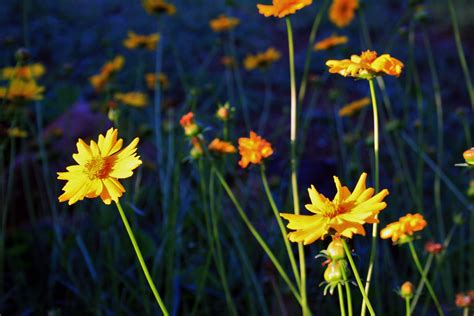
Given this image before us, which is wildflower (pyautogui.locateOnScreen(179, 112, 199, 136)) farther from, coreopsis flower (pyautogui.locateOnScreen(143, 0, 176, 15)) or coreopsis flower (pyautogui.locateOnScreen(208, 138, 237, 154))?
coreopsis flower (pyautogui.locateOnScreen(143, 0, 176, 15))

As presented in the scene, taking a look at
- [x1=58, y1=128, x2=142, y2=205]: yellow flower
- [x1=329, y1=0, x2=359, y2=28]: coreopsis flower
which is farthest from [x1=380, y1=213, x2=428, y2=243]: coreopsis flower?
[x1=329, y1=0, x2=359, y2=28]: coreopsis flower

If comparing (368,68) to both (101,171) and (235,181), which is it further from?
(235,181)

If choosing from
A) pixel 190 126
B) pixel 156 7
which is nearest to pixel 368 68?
pixel 190 126

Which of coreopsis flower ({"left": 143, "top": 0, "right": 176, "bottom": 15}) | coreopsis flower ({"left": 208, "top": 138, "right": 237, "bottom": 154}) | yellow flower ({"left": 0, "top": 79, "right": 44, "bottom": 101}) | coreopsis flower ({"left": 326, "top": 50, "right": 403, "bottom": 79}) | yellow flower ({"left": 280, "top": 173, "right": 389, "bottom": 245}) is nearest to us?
yellow flower ({"left": 280, "top": 173, "right": 389, "bottom": 245})

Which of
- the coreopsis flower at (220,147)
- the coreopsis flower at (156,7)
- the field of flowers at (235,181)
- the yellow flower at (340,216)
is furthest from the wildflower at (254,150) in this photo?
the coreopsis flower at (156,7)

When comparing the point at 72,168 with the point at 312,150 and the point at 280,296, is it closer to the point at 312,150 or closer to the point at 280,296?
the point at 280,296

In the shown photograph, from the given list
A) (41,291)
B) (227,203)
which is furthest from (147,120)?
(41,291)

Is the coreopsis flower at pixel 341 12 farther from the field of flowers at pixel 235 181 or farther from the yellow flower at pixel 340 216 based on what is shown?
the yellow flower at pixel 340 216
